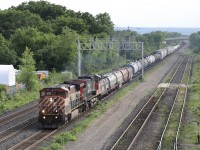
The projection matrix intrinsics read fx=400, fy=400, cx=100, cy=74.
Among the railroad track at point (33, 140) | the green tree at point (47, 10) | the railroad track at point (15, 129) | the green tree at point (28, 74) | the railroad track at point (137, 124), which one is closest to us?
the railroad track at point (33, 140)

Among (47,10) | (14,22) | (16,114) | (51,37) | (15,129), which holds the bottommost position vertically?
(16,114)

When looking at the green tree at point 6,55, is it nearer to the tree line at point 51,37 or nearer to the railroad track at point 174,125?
the tree line at point 51,37

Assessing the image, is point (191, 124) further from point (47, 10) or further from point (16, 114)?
point (47, 10)

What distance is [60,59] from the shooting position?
71.8m

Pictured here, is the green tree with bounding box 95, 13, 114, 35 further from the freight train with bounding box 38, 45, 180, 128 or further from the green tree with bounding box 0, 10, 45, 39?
the freight train with bounding box 38, 45, 180, 128

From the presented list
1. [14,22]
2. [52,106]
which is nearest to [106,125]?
[52,106]

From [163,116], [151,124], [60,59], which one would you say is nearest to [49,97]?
[151,124]

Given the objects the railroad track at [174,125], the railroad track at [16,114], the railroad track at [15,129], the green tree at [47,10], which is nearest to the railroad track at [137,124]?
the railroad track at [174,125]

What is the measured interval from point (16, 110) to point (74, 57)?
3296 cm

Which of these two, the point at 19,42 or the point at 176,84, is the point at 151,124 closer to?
the point at 176,84

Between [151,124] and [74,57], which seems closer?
[151,124]

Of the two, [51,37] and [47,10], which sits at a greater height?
[47,10]

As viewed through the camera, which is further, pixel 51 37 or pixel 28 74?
pixel 51 37

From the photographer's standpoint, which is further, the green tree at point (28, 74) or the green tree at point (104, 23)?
the green tree at point (104, 23)
